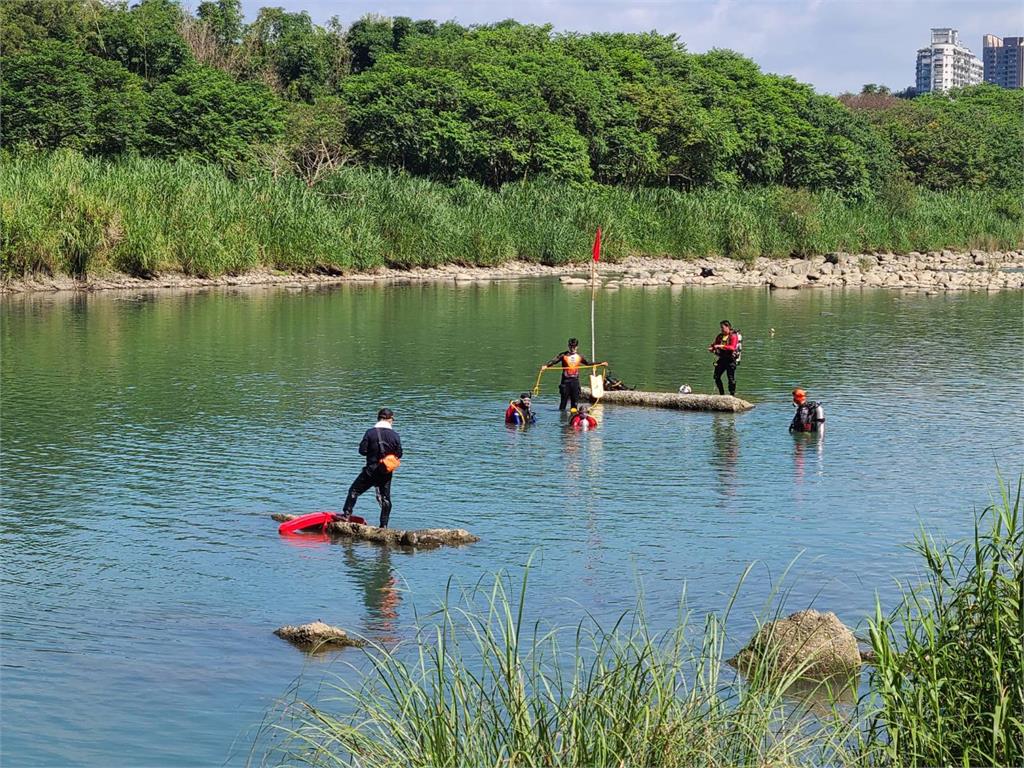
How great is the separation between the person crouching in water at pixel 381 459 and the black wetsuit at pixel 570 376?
930cm

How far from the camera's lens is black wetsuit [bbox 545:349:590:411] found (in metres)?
27.2

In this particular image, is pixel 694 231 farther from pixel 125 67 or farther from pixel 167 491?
pixel 167 491

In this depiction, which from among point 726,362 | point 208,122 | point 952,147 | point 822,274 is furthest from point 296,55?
point 726,362

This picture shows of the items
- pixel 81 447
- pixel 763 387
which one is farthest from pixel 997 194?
pixel 81 447

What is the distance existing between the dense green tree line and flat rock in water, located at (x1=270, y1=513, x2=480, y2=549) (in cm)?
5351

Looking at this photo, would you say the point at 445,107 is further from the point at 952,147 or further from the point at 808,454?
the point at 808,454

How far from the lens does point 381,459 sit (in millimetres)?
17516

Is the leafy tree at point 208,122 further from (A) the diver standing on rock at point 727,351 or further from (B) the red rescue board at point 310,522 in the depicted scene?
(B) the red rescue board at point 310,522

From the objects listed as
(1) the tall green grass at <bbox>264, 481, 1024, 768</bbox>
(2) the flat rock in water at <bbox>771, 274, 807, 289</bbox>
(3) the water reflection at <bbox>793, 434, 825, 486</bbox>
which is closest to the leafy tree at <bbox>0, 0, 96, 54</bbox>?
(2) the flat rock in water at <bbox>771, 274, 807, 289</bbox>

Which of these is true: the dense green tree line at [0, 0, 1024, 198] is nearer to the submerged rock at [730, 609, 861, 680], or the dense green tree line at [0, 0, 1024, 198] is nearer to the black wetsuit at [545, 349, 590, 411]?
the black wetsuit at [545, 349, 590, 411]

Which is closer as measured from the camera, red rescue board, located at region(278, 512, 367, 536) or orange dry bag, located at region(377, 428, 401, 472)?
orange dry bag, located at region(377, 428, 401, 472)

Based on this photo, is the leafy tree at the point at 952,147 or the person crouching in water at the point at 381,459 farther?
the leafy tree at the point at 952,147

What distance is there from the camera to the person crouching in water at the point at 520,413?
26.7 metres

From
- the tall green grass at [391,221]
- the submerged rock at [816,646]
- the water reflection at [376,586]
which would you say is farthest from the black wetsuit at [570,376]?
the tall green grass at [391,221]
